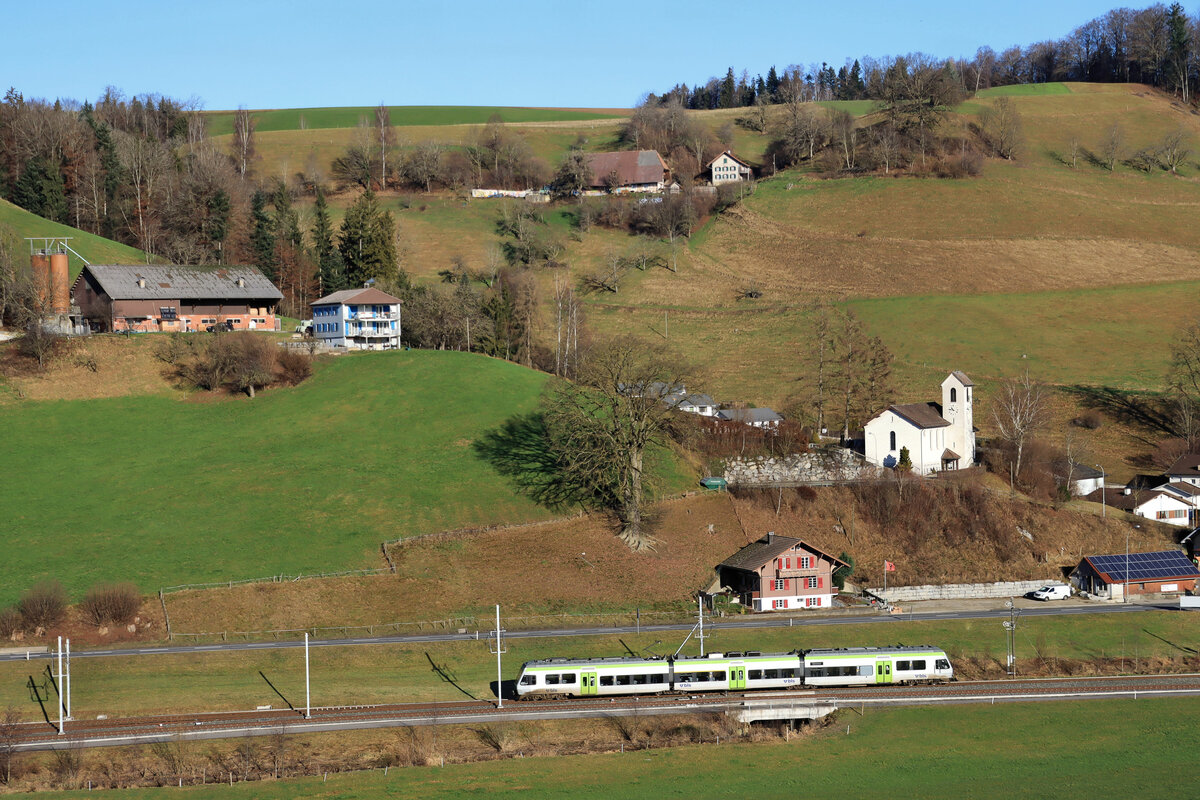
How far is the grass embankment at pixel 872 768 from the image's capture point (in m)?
45.8

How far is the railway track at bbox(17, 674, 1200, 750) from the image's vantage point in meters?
51.4

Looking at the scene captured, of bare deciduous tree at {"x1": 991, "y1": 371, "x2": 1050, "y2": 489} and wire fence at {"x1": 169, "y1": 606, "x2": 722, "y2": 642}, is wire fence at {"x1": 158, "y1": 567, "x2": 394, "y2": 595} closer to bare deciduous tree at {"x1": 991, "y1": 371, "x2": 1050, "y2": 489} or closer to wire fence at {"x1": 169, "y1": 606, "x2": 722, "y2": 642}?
wire fence at {"x1": 169, "y1": 606, "x2": 722, "y2": 642}

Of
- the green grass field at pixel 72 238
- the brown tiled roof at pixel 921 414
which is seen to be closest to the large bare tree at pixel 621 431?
the brown tiled roof at pixel 921 414

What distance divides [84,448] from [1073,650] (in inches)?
2916

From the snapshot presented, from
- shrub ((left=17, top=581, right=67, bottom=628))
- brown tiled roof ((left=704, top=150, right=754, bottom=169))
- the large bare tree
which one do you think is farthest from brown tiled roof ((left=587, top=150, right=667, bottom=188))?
shrub ((left=17, top=581, right=67, bottom=628))

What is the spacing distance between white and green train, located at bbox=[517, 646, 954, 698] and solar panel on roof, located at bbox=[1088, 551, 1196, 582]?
25328mm

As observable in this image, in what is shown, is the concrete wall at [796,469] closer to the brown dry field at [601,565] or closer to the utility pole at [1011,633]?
the brown dry field at [601,565]

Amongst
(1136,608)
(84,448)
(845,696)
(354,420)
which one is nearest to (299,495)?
(354,420)

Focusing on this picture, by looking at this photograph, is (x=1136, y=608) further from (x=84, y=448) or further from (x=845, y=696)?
(x=84, y=448)

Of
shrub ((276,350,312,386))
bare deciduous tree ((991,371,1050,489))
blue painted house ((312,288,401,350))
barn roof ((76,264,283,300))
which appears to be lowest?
bare deciduous tree ((991,371,1050,489))

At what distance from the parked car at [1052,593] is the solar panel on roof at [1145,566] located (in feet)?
9.56

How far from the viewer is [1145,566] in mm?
80438

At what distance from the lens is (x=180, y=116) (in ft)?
636

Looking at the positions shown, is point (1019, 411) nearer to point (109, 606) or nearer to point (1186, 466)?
point (1186, 466)
